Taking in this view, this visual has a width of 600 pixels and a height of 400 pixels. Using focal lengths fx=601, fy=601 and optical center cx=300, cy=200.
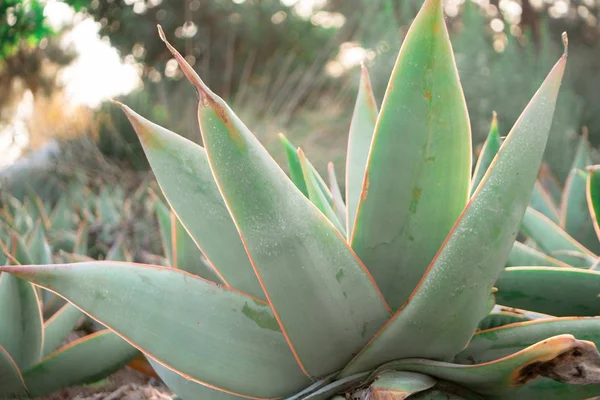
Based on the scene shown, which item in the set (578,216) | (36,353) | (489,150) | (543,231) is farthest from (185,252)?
(578,216)

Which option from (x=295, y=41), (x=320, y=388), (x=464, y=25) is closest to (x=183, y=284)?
(x=320, y=388)

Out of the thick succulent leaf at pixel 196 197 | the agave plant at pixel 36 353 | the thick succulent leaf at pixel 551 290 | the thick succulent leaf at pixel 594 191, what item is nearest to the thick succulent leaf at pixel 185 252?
the thick succulent leaf at pixel 196 197

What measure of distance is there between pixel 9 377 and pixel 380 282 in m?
0.70

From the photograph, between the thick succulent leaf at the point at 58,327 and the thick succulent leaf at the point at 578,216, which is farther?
the thick succulent leaf at the point at 578,216

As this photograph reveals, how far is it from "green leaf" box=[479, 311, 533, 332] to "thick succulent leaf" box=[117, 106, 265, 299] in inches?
12.1

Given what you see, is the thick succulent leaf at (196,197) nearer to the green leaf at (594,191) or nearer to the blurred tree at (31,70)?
the green leaf at (594,191)

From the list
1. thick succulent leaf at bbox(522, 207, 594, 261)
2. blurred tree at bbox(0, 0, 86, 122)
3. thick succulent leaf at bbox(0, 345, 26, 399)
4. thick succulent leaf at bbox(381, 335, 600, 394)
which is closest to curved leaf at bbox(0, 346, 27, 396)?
thick succulent leaf at bbox(0, 345, 26, 399)

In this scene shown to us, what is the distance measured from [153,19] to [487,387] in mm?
12635

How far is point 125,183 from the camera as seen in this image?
527cm

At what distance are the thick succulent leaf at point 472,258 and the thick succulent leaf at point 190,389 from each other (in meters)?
0.19

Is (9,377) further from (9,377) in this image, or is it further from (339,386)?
(339,386)

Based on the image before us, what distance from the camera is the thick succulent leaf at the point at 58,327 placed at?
1117 millimetres

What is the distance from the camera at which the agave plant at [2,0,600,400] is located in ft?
1.89

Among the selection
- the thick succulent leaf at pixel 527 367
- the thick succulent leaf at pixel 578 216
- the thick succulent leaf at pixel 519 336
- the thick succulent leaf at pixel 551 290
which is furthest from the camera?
the thick succulent leaf at pixel 578 216
